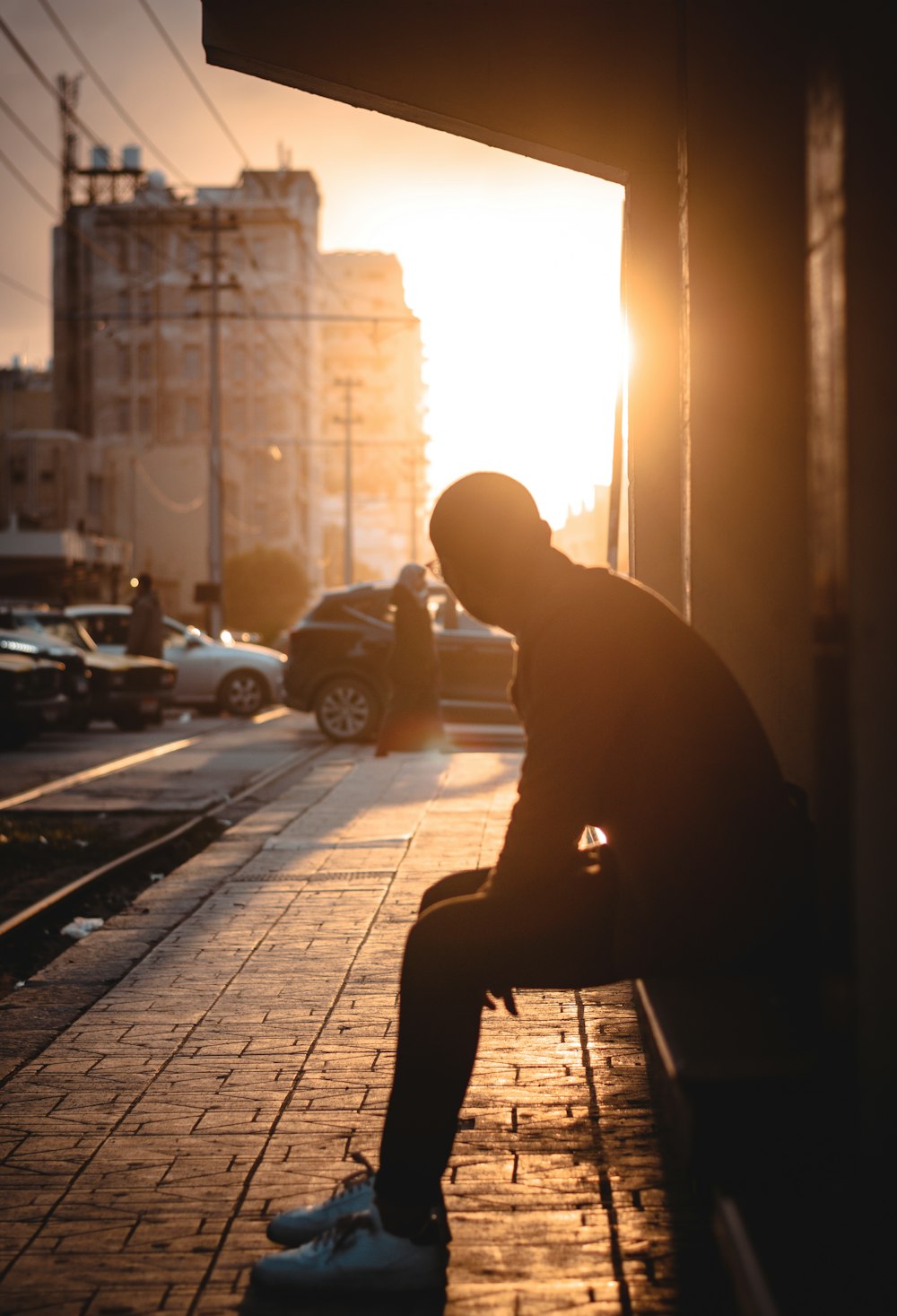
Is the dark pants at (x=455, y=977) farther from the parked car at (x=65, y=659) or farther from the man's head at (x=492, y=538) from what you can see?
the parked car at (x=65, y=659)

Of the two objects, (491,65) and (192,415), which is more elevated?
(192,415)

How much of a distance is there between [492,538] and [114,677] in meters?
19.4

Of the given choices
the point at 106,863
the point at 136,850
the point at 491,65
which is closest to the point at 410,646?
the point at 136,850

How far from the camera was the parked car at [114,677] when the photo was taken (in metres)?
22.0

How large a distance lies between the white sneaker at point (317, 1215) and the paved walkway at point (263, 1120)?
0.10 m

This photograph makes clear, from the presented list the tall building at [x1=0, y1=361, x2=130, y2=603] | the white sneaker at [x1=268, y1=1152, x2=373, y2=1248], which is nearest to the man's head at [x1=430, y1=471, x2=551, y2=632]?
the white sneaker at [x1=268, y1=1152, x2=373, y2=1248]

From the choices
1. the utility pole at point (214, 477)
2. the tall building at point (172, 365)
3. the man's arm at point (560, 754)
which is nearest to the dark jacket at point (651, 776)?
the man's arm at point (560, 754)

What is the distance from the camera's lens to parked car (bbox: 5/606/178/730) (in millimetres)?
22005

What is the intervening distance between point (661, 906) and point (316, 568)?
100547 millimetres

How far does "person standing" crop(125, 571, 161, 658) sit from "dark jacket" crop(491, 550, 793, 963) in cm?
2112

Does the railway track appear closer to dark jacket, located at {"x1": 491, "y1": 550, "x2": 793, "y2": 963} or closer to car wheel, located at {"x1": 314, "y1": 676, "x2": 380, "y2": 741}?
car wheel, located at {"x1": 314, "y1": 676, "x2": 380, "y2": 741}

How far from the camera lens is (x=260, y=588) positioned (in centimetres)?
7644

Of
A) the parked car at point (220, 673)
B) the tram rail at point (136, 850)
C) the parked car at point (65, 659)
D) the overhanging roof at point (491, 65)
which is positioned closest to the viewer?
the overhanging roof at point (491, 65)

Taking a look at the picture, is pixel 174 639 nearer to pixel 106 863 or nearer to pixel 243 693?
pixel 243 693
